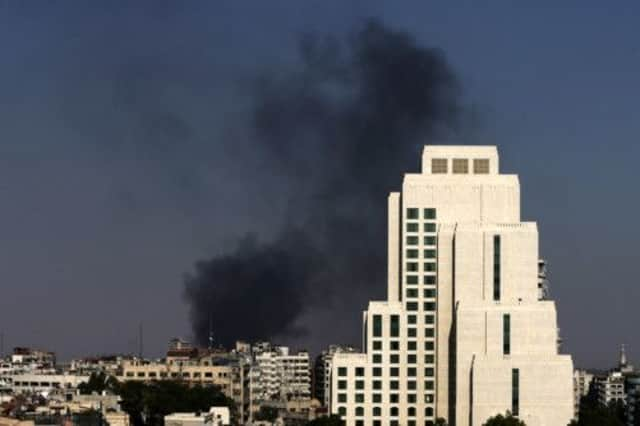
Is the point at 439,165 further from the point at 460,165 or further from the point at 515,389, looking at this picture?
the point at 515,389

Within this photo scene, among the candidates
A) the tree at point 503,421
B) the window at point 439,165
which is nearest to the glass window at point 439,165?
the window at point 439,165

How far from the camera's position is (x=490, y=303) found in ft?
376

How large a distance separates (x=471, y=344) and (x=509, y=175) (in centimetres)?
1390

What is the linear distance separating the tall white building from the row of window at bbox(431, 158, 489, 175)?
2.9 inches

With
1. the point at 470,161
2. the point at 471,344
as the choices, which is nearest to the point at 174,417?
the point at 471,344

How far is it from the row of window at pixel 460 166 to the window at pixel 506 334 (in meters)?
13.2

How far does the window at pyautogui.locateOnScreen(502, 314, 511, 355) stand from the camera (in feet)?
371

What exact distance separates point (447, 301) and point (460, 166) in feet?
34.0

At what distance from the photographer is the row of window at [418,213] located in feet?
395

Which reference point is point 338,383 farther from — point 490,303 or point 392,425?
point 490,303

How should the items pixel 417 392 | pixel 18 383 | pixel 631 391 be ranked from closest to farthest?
pixel 417 392, pixel 18 383, pixel 631 391

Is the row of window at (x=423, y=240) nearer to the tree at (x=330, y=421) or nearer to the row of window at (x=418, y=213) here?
the row of window at (x=418, y=213)

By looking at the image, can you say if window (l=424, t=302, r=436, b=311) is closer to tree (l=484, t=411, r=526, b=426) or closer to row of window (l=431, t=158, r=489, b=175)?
row of window (l=431, t=158, r=489, b=175)

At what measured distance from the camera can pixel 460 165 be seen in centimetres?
12181
